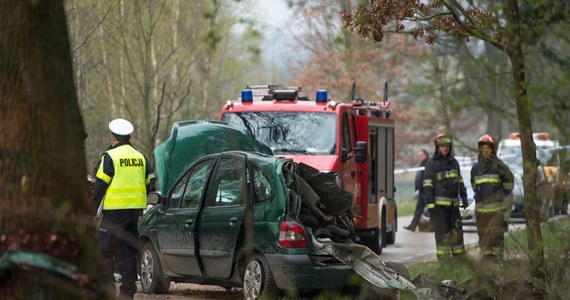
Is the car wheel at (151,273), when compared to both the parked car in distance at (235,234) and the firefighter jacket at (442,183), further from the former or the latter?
the firefighter jacket at (442,183)

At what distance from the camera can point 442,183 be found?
15.6 m

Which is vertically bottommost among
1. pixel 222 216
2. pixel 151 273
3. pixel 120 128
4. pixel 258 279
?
pixel 151 273

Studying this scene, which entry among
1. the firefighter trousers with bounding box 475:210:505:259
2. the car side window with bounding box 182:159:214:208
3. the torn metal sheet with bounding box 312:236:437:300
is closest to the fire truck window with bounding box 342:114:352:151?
the car side window with bounding box 182:159:214:208

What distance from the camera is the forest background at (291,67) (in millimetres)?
7148

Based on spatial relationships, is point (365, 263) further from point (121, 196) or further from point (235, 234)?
point (121, 196)

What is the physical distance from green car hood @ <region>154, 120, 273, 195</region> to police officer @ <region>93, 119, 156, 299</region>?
3.60 metres

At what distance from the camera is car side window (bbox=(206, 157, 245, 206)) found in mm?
11578

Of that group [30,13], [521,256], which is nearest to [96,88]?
[521,256]

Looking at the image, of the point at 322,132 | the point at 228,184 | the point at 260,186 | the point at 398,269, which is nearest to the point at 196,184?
the point at 228,184

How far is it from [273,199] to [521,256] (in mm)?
3364

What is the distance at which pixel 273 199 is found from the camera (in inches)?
435

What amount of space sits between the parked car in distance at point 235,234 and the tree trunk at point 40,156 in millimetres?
5311

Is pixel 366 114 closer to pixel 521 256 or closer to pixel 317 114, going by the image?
pixel 317 114

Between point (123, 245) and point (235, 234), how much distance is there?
108 cm
